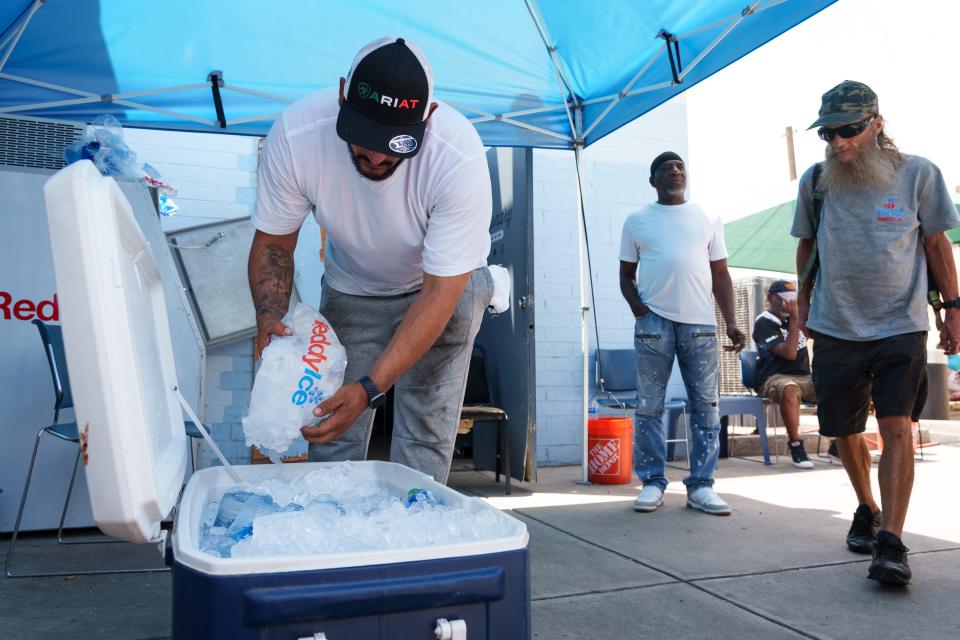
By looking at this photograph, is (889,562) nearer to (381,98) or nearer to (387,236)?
(387,236)

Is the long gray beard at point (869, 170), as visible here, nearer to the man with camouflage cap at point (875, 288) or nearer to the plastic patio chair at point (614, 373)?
the man with camouflage cap at point (875, 288)

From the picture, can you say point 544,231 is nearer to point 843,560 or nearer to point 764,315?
point 764,315

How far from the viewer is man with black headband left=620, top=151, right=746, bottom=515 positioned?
4008 millimetres

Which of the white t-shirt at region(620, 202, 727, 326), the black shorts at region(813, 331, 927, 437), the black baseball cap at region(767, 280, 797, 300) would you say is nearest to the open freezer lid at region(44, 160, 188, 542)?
the black shorts at region(813, 331, 927, 437)

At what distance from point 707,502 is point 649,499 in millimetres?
297

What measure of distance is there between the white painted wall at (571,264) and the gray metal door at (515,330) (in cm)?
60

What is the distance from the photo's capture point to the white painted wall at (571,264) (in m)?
5.91

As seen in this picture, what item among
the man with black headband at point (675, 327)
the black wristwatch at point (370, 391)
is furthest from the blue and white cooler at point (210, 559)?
the man with black headband at point (675, 327)

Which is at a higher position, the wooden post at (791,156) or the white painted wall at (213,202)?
the wooden post at (791,156)

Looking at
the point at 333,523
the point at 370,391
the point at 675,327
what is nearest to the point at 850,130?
the point at 675,327

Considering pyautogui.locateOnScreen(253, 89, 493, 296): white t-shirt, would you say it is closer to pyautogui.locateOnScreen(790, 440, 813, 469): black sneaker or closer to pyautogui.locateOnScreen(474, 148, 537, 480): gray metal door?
pyautogui.locateOnScreen(474, 148, 537, 480): gray metal door

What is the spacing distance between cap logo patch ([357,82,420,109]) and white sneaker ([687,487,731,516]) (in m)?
2.93

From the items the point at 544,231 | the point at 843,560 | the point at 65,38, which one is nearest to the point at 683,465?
the point at 544,231

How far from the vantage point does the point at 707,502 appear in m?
3.89
